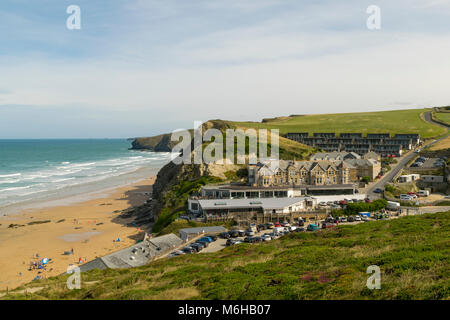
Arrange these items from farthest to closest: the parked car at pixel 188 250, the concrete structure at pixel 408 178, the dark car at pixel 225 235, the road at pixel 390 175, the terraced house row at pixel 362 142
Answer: the terraced house row at pixel 362 142
the concrete structure at pixel 408 178
the road at pixel 390 175
the dark car at pixel 225 235
the parked car at pixel 188 250

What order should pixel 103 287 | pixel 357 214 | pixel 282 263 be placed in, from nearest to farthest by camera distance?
pixel 103 287 → pixel 282 263 → pixel 357 214

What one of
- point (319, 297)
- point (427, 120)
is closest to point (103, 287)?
point (319, 297)

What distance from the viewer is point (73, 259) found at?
4762 centimetres

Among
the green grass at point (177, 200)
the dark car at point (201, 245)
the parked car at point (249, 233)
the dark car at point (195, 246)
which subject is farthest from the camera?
the green grass at point (177, 200)

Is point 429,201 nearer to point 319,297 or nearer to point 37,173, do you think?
point 319,297

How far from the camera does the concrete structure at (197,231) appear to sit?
1829 inches

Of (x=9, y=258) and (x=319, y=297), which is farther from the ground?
(x=319, y=297)

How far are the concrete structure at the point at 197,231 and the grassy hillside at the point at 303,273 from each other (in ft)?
32.9

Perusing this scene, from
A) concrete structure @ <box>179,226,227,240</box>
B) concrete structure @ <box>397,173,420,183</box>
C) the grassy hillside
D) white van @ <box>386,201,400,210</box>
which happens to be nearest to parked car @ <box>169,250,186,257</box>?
the grassy hillside

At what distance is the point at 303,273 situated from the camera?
77.6 feet

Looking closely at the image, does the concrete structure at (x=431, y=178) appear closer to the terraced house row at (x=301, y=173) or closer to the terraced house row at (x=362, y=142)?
the terraced house row at (x=301, y=173)

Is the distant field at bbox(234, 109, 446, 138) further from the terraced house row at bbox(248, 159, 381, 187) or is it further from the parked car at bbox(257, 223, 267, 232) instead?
the parked car at bbox(257, 223, 267, 232)

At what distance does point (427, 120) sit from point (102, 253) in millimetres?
168351

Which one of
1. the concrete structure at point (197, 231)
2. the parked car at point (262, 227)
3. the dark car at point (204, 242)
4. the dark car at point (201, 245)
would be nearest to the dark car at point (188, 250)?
the dark car at point (201, 245)
